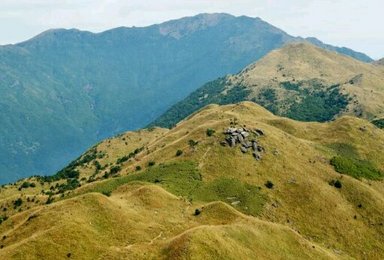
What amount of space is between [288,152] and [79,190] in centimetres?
7933

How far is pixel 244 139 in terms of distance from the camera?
7274 inches

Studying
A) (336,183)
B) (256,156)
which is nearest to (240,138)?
(256,156)

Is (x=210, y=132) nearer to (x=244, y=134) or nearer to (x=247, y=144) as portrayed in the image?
(x=244, y=134)

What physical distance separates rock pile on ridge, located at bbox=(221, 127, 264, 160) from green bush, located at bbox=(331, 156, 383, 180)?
102ft

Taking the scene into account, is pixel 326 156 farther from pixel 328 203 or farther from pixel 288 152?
pixel 328 203

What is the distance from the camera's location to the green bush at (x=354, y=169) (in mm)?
186325

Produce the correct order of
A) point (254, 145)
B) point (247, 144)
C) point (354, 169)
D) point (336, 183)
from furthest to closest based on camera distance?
point (354, 169) → point (247, 144) → point (254, 145) → point (336, 183)

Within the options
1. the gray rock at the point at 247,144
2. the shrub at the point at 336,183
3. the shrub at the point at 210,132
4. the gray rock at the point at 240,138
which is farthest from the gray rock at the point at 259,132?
the shrub at the point at 336,183

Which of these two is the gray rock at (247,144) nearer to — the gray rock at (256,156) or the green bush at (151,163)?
the gray rock at (256,156)

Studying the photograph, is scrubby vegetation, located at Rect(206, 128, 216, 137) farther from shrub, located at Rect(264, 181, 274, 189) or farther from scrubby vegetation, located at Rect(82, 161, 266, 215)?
shrub, located at Rect(264, 181, 274, 189)

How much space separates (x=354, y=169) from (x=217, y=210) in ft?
270

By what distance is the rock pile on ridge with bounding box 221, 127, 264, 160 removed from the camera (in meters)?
180

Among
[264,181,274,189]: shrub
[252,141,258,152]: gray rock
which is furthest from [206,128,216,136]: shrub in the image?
[264,181,274,189]: shrub

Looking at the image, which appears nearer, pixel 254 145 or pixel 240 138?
pixel 254 145
